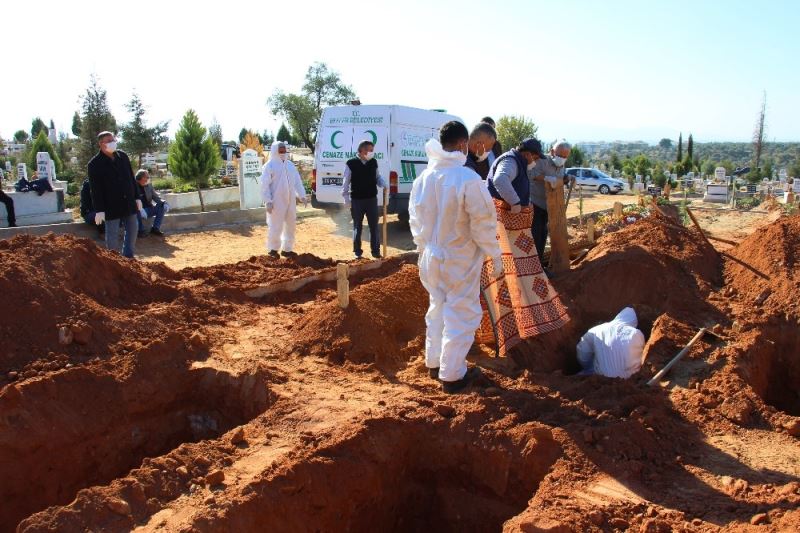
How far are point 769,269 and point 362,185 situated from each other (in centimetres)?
525

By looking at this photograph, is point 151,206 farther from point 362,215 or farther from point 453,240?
point 453,240

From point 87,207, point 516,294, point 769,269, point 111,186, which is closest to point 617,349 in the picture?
point 516,294

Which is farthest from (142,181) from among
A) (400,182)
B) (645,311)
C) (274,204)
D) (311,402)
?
(645,311)

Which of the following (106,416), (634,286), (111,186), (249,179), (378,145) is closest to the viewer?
(106,416)

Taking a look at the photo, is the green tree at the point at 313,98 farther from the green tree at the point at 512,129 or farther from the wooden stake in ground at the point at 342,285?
the wooden stake in ground at the point at 342,285

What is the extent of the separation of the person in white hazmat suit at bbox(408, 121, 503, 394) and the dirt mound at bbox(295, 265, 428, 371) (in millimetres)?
951

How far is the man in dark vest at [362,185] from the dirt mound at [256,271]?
3.04 feet

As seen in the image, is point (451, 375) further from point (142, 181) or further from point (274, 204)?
point (142, 181)

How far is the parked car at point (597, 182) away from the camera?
2923 centimetres

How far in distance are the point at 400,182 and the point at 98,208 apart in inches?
226

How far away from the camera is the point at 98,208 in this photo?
25.8ft

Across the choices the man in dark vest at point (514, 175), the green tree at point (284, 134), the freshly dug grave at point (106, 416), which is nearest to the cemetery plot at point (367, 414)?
the freshly dug grave at point (106, 416)

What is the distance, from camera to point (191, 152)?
55.6 feet

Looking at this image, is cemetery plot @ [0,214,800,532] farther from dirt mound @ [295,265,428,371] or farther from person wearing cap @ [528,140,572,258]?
person wearing cap @ [528,140,572,258]
